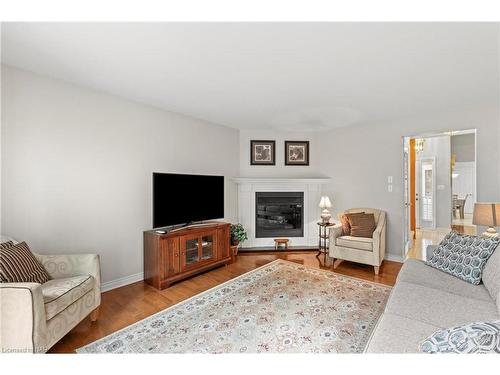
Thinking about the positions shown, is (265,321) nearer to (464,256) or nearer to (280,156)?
(464,256)

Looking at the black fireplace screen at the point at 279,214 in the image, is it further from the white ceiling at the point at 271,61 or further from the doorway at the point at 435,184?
the doorway at the point at 435,184

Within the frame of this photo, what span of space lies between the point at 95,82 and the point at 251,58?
66.6 inches

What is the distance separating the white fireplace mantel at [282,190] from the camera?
446 cm

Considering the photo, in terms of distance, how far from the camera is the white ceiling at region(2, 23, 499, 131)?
161 cm

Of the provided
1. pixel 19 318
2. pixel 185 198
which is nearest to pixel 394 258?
pixel 185 198

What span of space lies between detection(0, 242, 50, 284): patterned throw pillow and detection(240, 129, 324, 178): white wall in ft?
10.6

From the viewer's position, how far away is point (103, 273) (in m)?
2.73

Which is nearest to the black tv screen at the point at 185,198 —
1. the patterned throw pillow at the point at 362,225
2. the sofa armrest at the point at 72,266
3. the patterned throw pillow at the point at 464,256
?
the sofa armrest at the point at 72,266

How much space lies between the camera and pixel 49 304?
5.20 feet

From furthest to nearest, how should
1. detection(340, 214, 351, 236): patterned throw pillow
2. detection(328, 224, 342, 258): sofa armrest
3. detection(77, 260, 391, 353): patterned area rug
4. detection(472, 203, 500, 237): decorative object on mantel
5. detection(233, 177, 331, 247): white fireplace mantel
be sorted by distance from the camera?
1. detection(233, 177, 331, 247): white fireplace mantel
2. detection(340, 214, 351, 236): patterned throw pillow
3. detection(328, 224, 342, 258): sofa armrest
4. detection(472, 203, 500, 237): decorative object on mantel
5. detection(77, 260, 391, 353): patterned area rug

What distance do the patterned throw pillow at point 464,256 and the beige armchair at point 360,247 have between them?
90cm

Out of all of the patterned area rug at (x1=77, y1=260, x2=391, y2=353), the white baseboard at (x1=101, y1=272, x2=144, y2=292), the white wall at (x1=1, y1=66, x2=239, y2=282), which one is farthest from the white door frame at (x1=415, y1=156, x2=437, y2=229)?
the white baseboard at (x1=101, y1=272, x2=144, y2=292)

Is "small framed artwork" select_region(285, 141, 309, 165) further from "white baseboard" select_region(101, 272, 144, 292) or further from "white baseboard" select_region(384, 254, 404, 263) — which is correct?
"white baseboard" select_region(101, 272, 144, 292)
